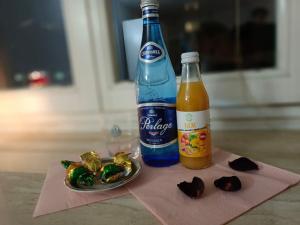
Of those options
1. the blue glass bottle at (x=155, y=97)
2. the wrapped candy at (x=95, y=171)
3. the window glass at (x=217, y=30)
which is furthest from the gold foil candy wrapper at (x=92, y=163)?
the window glass at (x=217, y=30)

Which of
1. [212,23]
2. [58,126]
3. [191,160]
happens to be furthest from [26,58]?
[191,160]

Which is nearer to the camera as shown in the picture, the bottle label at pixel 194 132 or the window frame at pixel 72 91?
the bottle label at pixel 194 132

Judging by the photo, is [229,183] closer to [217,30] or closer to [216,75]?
[216,75]

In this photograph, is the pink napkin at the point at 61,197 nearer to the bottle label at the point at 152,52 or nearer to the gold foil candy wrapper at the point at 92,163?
the gold foil candy wrapper at the point at 92,163

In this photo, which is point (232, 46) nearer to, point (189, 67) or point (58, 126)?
point (189, 67)

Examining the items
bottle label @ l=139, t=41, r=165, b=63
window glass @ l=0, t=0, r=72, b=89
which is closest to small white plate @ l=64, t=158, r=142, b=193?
bottle label @ l=139, t=41, r=165, b=63

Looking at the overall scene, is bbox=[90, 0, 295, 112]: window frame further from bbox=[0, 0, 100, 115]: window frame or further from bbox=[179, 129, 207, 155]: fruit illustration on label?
bbox=[179, 129, 207, 155]: fruit illustration on label
